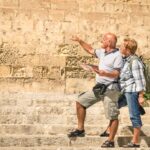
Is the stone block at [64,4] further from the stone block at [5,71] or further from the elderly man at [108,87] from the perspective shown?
the elderly man at [108,87]

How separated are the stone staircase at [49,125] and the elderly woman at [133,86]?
0.97 feet

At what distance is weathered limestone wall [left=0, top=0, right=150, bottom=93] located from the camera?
11948 mm

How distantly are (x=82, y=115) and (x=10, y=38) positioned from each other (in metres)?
5.74

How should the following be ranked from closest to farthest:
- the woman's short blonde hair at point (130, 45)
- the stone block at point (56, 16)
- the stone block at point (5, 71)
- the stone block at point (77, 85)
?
the woman's short blonde hair at point (130, 45)
the stone block at point (5, 71)
the stone block at point (77, 85)
the stone block at point (56, 16)

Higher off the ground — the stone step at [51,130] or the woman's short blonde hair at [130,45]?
the woman's short blonde hair at [130,45]

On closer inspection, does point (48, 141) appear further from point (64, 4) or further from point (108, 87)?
point (64, 4)

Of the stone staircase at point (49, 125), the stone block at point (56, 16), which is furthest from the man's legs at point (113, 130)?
the stone block at point (56, 16)

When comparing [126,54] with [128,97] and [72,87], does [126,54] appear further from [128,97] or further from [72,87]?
[72,87]

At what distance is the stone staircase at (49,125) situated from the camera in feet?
21.3

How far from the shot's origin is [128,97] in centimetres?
655

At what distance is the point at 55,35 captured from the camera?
1227 cm

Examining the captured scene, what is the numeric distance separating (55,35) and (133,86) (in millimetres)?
5951

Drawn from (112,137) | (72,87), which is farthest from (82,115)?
(72,87)

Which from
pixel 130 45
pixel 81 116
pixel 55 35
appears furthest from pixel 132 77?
pixel 55 35
